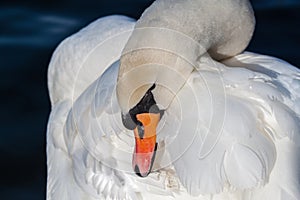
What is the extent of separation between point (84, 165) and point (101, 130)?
22 cm

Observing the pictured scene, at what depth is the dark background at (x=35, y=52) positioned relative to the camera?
467 centimetres

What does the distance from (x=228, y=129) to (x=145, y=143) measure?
0.28 metres

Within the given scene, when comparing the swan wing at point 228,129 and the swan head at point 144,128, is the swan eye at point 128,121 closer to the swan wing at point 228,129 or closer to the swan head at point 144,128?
the swan head at point 144,128

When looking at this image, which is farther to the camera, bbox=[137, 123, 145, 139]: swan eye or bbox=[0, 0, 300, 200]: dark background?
bbox=[0, 0, 300, 200]: dark background

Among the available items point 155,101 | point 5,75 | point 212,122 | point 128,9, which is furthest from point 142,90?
point 128,9

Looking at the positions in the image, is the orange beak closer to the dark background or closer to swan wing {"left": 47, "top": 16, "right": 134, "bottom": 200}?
swan wing {"left": 47, "top": 16, "right": 134, "bottom": 200}

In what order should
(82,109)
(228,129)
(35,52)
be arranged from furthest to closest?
(35,52) < (82,109) < (228,129)

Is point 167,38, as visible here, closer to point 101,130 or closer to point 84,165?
point 101,130

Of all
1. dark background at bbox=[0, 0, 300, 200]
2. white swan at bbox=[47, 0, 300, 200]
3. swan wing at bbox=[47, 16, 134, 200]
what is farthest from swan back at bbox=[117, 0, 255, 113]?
dark background at bbox=[0, 0, 300, 200]

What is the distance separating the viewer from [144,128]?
284cm

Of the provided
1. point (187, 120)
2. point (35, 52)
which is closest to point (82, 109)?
point (187, 120)

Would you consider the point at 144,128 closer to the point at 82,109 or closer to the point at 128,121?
the point at 128,121

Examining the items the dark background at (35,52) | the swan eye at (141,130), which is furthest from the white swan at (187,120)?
the dark background at (35,52)

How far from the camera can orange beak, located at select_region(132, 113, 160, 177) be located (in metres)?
2.83
